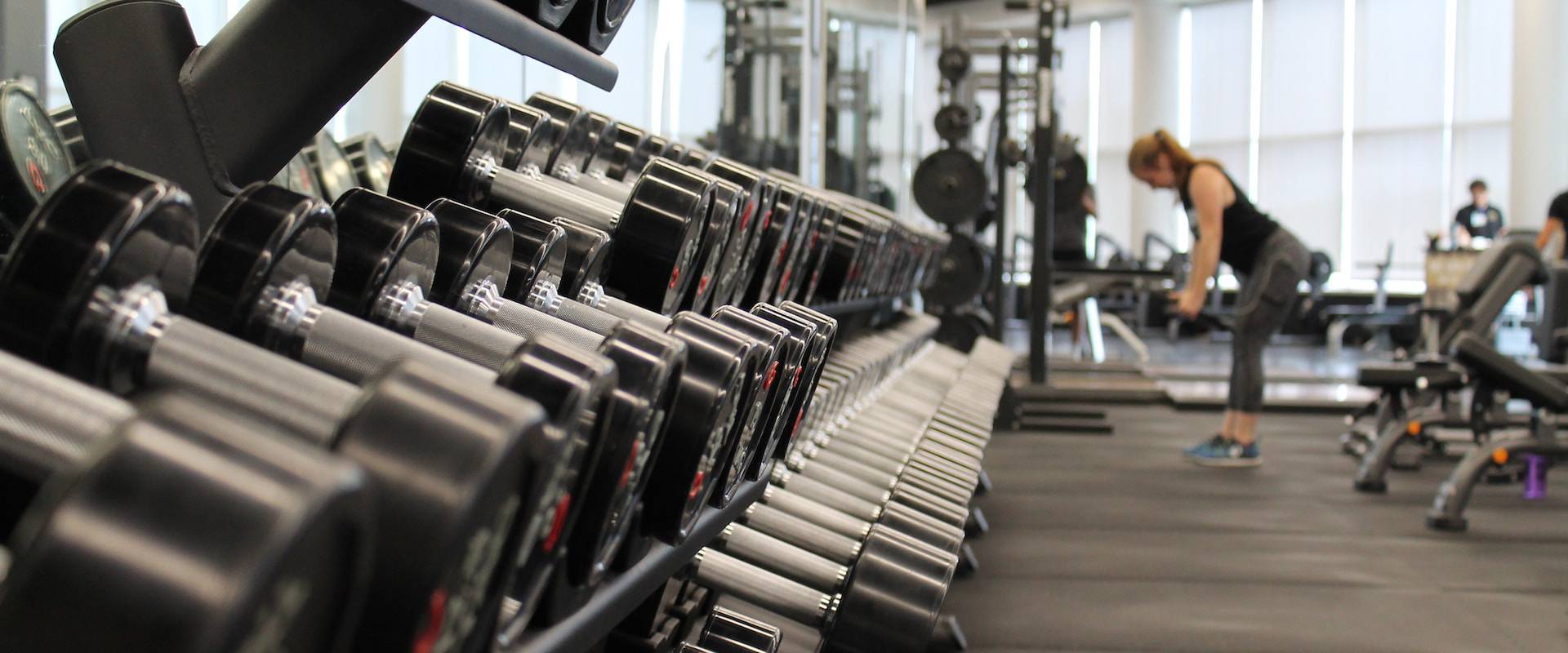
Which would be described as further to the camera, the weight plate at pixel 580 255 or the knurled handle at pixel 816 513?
the knurled handle at pixel 816 513

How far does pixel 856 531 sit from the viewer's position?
1.79 meters

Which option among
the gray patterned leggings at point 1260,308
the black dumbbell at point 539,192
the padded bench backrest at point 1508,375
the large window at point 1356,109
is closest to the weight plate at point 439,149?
the black dumbbell at point 539,192

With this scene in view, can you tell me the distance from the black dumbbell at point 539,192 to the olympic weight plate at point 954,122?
6.49m

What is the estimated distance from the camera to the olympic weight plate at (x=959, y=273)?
6.68 m

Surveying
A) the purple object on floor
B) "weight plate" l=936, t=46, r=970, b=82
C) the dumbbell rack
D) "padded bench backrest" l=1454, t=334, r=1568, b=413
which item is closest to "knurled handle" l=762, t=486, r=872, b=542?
the dumbbell rack

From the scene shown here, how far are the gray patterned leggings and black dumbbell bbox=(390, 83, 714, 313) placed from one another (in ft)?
13.7

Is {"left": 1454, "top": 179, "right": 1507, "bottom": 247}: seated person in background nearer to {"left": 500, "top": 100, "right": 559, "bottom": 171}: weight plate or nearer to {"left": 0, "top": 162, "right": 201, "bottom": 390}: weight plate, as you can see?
{"left": 500, "top": 100, "right": 559, "bottom": 171}: weight plate

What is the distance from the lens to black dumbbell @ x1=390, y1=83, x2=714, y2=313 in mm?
1173

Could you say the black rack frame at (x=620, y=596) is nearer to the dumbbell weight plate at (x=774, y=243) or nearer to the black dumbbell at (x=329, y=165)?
the dumbbell weight plate at (x=774, y=243)

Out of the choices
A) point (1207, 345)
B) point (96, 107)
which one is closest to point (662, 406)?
point (96, 107)

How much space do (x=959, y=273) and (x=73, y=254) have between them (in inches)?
248

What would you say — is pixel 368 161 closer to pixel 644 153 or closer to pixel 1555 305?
pixel 644 153

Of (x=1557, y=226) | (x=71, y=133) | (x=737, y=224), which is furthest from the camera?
(x=1557, y=226)

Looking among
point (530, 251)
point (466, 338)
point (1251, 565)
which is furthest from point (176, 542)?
point (1251, 565)
